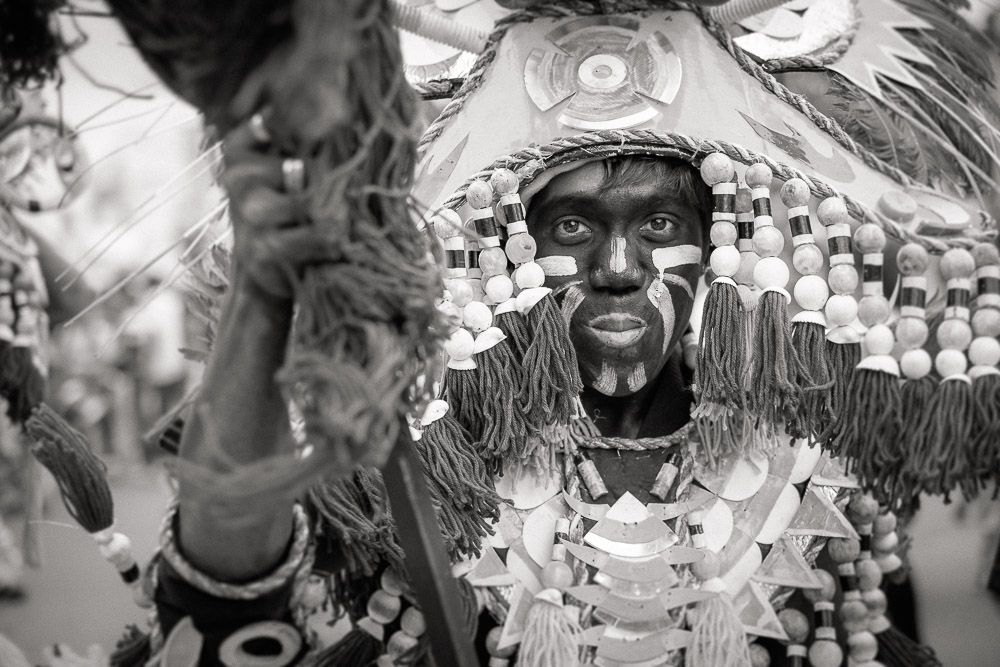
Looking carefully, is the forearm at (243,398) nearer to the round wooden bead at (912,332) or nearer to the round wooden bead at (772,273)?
the round wooden bead at (772,273)

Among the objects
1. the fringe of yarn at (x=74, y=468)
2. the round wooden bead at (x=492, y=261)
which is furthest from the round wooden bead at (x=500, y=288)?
the fringe of yarn at (x=74, y=468)

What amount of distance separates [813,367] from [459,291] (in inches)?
25.0

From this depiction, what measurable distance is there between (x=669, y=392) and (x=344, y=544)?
0.76 metres

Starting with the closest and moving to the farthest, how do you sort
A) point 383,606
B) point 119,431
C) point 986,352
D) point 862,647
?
point 986,352 → point 383,606 → point 862,647 → point 119,431

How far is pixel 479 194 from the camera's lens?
2.07 metres

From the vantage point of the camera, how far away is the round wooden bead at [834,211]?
6.75 feet

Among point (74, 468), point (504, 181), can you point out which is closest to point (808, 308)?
point (504, 181)

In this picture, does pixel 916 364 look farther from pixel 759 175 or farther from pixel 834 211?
pixel 759 175

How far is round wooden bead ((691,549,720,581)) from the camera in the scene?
7.04ft

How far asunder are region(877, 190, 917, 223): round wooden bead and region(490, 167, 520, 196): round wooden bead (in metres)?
0.65

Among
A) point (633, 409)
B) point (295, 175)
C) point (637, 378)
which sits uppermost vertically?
point (295, 175)

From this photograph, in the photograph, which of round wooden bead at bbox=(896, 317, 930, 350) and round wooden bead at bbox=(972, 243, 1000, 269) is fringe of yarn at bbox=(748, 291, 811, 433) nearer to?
round wooden bead at bbox=(896, 317, 930, 350)

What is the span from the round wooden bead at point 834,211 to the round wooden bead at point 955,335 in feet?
0.82

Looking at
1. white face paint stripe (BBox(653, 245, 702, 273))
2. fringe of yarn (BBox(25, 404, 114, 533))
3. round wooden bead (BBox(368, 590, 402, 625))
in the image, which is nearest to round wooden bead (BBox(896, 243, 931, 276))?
white face paint stripe (BBox(653, 245, 702, 273))
